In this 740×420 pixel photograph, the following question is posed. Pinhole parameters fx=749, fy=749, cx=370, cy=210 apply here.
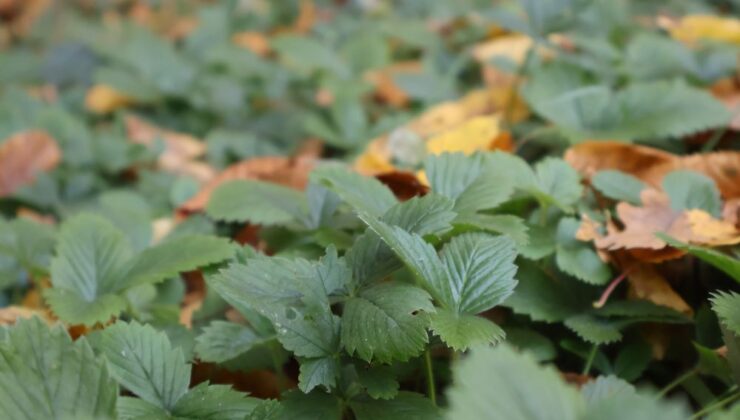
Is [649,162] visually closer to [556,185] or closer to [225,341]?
[556,185]

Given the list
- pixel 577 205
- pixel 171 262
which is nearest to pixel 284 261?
pixel 171 262

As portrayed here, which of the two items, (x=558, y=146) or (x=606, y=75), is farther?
(x=606, y=75)

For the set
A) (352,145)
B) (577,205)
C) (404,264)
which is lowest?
(352,145)

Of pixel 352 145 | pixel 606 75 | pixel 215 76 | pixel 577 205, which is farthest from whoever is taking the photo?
pixel 215 76

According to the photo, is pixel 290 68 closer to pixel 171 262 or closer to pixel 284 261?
pixel 171 262

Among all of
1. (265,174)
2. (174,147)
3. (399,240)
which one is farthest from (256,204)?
(174,147)

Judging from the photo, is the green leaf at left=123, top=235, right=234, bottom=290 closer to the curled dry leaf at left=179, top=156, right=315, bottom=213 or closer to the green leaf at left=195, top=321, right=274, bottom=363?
the green leaf at left=195, top=321, right=274, bottom=363
